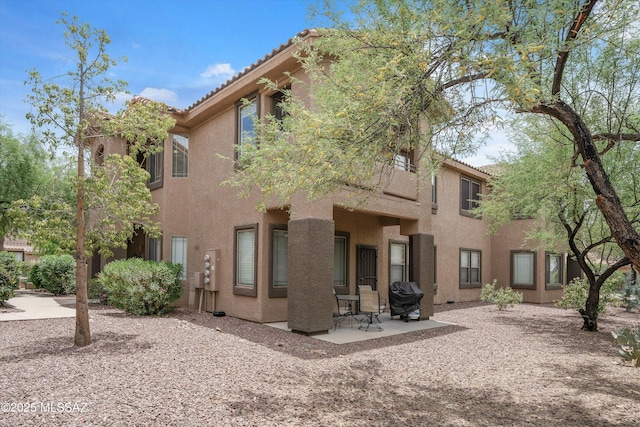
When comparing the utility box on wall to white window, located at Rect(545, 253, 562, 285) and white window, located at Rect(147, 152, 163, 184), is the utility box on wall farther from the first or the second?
white window, located at Rect(545, 253, 562, 285)

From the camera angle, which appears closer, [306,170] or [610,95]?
[306,170]

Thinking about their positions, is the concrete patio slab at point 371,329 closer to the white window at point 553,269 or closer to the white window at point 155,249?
the white window at point 155,249

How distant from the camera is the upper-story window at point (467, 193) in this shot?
69.3 feet

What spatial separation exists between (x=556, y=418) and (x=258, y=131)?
846 centimetres

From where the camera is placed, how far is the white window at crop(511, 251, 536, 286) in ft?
71.4

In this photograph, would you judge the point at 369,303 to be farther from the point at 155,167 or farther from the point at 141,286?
the point at 155,167

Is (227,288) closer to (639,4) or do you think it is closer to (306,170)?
(306,170)

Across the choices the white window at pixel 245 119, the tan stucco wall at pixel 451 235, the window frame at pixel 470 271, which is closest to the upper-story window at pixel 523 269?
the window frame at pixel 470 271

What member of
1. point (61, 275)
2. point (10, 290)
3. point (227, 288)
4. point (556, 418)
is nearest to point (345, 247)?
point (227, 288)

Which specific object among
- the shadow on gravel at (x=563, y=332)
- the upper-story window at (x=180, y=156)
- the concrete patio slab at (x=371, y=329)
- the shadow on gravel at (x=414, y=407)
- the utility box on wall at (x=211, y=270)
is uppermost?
the upper-story window at (x=180, y=156)

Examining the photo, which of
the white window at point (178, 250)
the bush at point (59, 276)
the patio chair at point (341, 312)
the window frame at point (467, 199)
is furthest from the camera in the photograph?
the window frame at point (467, 199)

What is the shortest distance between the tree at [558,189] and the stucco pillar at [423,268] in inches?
120

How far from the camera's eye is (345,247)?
1423 centimetres

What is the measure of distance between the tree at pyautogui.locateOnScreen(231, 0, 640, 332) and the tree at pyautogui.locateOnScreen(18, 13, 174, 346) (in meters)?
3.31
